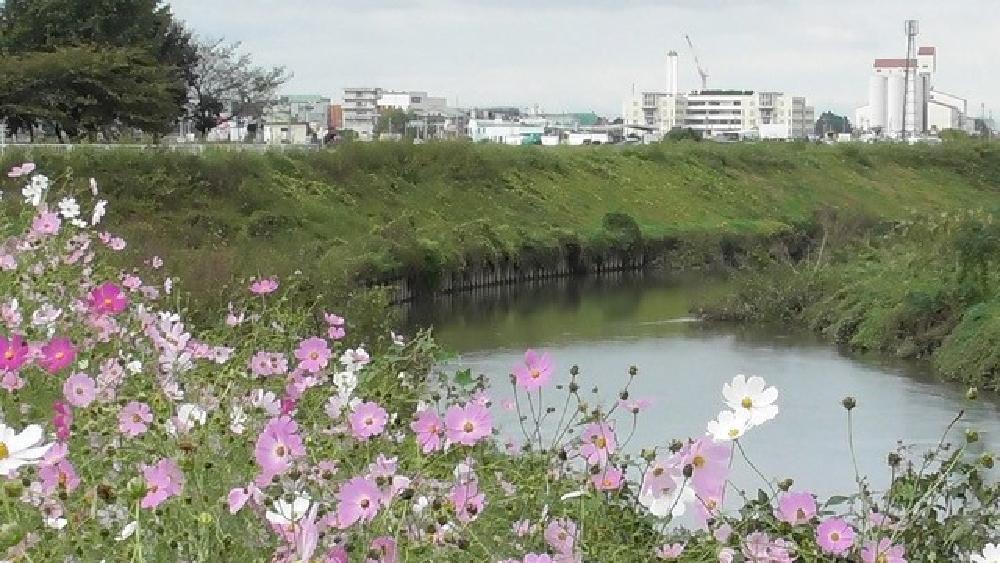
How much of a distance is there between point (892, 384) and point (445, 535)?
50.9 feet

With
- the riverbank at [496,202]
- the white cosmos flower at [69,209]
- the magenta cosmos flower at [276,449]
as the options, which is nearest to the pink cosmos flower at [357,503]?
the magenta cosmos flower at [276,449]

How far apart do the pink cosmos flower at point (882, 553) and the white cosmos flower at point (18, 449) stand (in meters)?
1.18

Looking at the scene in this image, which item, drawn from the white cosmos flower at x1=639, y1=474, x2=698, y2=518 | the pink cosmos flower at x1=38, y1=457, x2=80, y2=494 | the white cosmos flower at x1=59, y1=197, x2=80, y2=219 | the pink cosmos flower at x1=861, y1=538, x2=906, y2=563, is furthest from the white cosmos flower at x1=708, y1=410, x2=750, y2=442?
the white cosmos flower at x1=59, y1=197, x2=80, y2=219

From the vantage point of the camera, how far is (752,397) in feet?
7.59

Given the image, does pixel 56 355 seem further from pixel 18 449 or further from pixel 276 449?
pixel 18 449

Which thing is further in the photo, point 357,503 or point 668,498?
point 668,498

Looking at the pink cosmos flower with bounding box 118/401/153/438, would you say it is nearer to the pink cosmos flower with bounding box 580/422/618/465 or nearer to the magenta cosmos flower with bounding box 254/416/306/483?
the magenta cosmos flower with bounding box 254/416/306/483

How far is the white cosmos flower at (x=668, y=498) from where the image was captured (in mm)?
2385

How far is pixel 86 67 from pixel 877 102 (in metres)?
82.3

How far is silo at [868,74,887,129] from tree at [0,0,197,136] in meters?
74.2

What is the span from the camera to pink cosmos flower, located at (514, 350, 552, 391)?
8.77 feet

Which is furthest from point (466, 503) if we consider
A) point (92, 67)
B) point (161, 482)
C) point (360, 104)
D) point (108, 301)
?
point (360, 104)

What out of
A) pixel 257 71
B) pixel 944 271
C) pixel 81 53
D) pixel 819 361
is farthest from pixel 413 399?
pixel 257 71

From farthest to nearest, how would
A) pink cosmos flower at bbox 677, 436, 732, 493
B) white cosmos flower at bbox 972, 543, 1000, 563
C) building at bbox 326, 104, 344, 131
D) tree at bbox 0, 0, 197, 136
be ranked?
building at bbox 326, 104, 344, 131 → tree at bbox 0, 0, 197, 136 → pink cosmos flower at bbox 677, 436, 732, 493 → white cosmos flower at bbox 972, 543, 1000, 563
